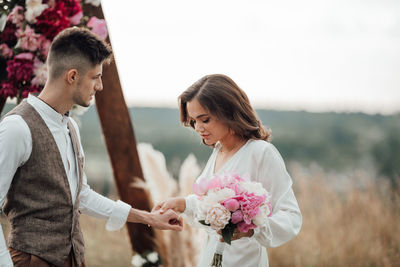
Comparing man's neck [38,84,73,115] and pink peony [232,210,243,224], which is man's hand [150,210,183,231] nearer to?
pink peony [232,210,243,224]

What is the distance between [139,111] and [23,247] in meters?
11.8

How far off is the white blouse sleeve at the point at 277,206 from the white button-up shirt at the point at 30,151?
97 cm

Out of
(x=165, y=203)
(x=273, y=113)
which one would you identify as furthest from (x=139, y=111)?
(x=165, y=203)

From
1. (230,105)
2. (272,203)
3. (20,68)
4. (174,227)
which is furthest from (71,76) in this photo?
(272,203)

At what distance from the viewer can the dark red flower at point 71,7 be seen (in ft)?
9.74

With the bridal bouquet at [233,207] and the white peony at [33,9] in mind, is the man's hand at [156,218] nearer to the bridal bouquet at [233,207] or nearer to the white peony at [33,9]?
the bridal bouquet at [233,207]

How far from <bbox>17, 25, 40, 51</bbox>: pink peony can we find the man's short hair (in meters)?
0.45

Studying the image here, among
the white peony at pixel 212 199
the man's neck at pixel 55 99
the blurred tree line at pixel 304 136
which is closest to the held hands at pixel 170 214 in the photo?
the white peony at pixel 212 199

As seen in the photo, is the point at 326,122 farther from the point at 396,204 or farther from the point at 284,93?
the point at 396,204

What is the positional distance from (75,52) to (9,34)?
0.79 m

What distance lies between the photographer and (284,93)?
8.56m

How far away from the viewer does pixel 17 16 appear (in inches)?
111

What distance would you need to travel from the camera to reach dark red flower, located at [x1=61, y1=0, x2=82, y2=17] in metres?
2.97

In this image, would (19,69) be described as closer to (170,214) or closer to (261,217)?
(170,214)
